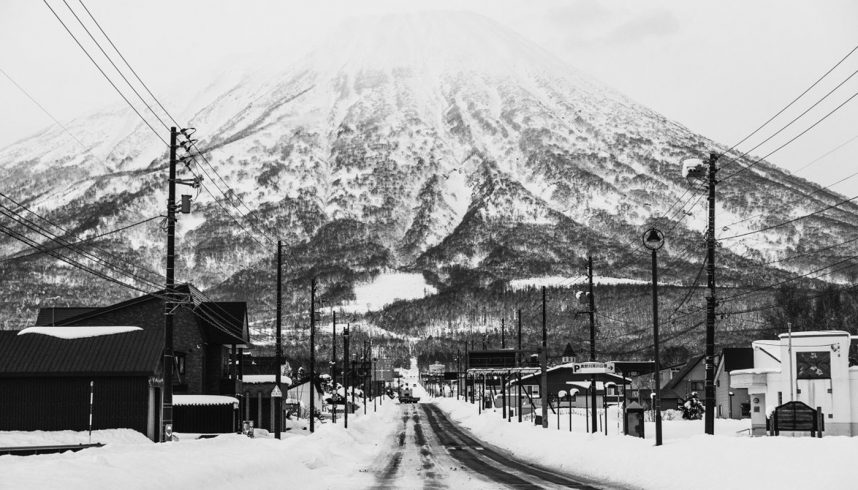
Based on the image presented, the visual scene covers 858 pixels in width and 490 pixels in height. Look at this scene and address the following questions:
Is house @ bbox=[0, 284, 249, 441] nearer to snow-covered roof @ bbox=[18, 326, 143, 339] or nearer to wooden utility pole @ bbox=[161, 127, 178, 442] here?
snow-covered roof @ bbox=[18, 326, 143, 339]

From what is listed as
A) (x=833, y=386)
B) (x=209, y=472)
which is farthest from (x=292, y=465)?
→ (x=833, y=386)

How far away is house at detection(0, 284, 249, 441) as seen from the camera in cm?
5169

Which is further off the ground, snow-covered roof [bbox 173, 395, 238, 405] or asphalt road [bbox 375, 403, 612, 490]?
snow-covered roof [bbox 173, 395, 238, 405]

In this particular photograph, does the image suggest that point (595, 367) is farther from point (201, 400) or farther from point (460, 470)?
point (201, 400)

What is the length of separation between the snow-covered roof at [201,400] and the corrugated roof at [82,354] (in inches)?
510

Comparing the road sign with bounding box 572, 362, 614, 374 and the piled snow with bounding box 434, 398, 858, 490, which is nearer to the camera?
the piled snow with bounding box 434, 398, 858, 490

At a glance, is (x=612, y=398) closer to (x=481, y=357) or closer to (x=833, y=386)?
(x=481, y=357)

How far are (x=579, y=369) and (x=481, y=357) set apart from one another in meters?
38.5

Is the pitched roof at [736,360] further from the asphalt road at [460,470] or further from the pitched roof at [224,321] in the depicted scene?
the pitched roof at [224,321]

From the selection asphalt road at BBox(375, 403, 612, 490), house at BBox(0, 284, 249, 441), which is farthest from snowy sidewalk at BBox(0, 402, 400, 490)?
house at BBox(0, 284, 249, 441)

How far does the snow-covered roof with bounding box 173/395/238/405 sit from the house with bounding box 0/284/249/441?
67mm

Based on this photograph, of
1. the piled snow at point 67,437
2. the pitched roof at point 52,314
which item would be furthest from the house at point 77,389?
→ the pitched roof at point 52,314

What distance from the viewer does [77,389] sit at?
51938mm

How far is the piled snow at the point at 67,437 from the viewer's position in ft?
153
